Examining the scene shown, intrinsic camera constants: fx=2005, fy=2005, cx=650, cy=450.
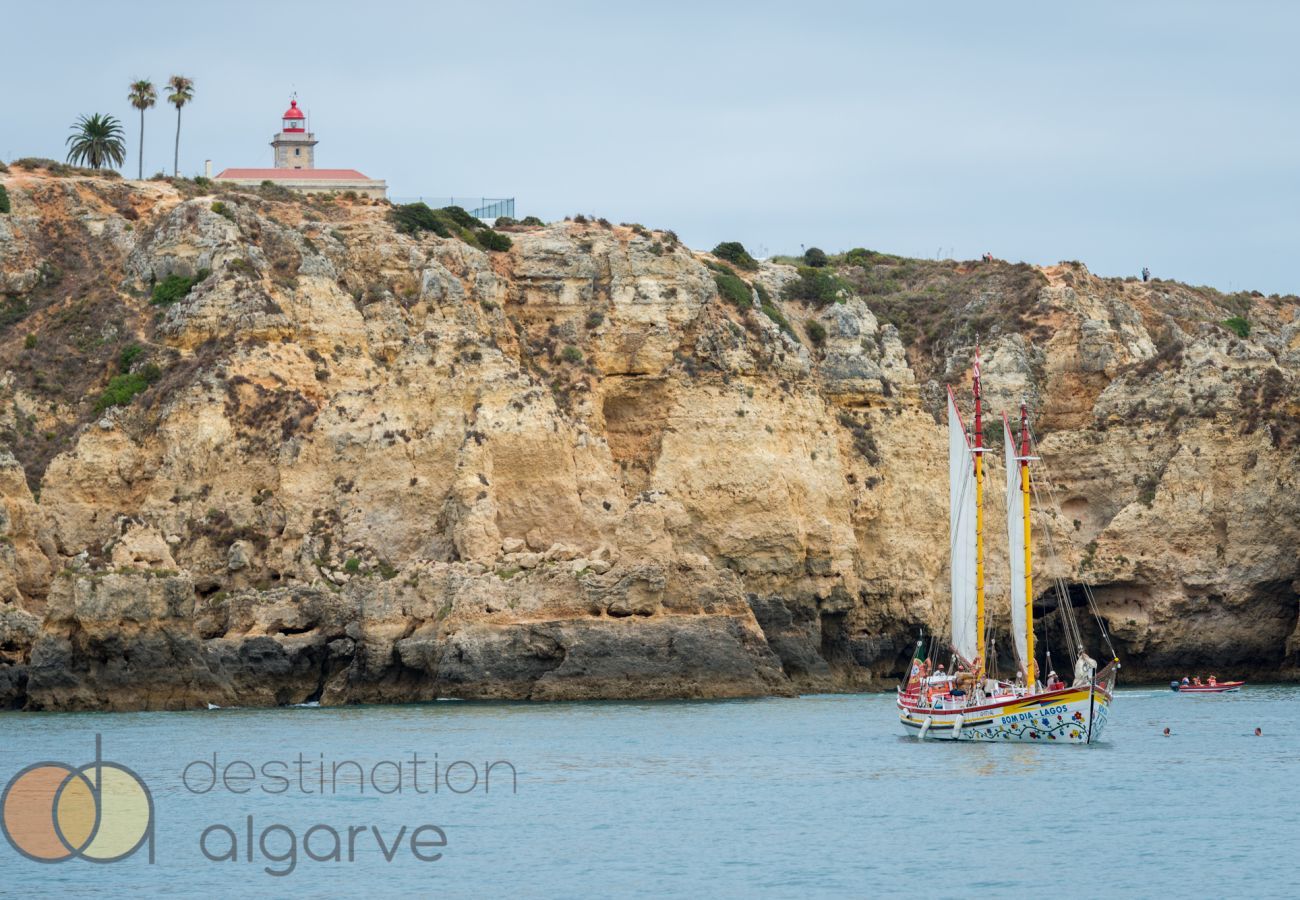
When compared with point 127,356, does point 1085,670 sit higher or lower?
lower

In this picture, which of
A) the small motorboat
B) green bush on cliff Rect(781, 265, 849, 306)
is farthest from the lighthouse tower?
the small motorboat

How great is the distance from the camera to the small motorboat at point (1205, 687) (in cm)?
8050

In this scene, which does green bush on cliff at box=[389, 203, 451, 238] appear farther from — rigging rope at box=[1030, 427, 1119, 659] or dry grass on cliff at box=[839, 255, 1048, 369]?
rigging rope at box=[1030, 427, 1119, 659]

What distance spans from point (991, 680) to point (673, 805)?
52.6 ft

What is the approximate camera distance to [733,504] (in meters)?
77.0

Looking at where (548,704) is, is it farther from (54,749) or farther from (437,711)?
(54,749)

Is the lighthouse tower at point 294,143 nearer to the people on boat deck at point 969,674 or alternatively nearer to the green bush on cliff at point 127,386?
the green bush on cliff at point 127,386

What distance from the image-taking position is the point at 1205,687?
80.8 m

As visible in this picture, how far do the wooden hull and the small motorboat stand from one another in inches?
964

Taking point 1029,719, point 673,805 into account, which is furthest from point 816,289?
point 673,805

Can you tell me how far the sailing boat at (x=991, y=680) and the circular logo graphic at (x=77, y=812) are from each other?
23.0 metres

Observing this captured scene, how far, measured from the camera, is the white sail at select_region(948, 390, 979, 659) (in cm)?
5766

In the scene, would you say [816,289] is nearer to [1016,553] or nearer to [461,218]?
[461,218]

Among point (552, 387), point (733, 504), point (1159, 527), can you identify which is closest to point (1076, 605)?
point (1159, 527)
